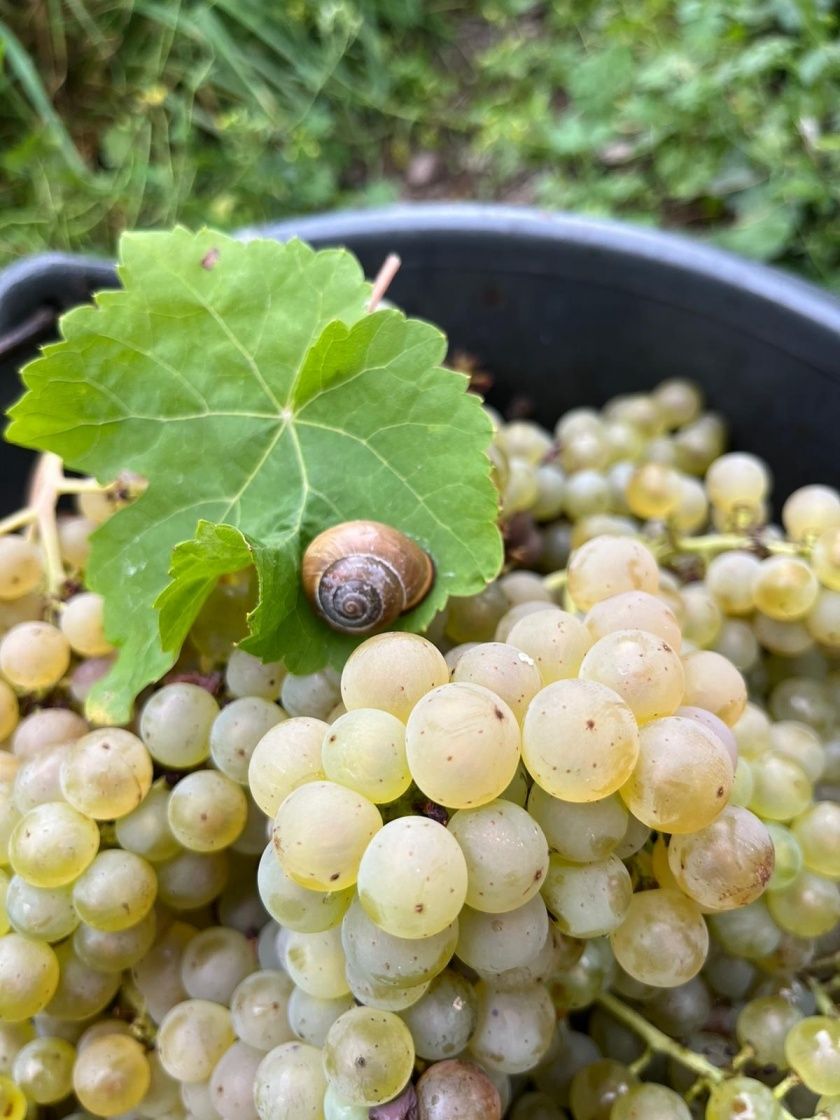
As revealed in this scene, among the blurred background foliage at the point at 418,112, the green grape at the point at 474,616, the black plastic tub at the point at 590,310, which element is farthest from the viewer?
the blurred background foliage at the point at 418,112

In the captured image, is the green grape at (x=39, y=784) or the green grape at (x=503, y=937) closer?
the green grape at (x=503, y=937)

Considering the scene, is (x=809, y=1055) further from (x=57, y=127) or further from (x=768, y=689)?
(x=57, y=127)

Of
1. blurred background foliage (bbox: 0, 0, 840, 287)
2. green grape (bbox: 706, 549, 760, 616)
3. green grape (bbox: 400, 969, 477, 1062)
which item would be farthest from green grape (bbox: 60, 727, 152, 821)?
blurred background foliage (bbox: 0, 0, 840, 287)

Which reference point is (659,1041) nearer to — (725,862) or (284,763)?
(725,862)

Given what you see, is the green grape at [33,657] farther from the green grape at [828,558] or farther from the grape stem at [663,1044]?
the green grape at [828,558]

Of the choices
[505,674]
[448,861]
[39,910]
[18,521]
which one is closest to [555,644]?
[505,674]

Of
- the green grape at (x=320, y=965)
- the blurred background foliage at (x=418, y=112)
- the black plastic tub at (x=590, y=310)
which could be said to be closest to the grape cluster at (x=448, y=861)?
the green grape at (x=320, y=965)

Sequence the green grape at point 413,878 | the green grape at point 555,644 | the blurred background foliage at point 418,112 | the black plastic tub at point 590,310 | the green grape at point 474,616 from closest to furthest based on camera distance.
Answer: the green grape at point 413,878, the green grape at point 555,644, the green grape at point 474,616, the black plastic tub at point 590,310, the blurred background foliage at point 418,112

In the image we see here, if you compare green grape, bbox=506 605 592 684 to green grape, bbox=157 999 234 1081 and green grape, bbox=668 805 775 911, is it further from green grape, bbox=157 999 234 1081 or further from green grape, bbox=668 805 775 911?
green grape, bbox=157 999 234 1081
